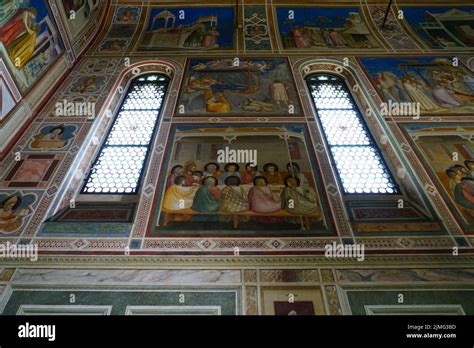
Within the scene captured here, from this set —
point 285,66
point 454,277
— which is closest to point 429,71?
point 285,66

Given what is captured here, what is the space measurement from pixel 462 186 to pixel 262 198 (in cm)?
320

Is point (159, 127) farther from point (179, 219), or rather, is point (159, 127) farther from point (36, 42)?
point (36, 42)

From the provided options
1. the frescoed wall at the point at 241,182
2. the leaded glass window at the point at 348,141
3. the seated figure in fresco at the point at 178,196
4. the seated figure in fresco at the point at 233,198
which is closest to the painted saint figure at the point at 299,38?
the leaded glass window at the point at 348,141

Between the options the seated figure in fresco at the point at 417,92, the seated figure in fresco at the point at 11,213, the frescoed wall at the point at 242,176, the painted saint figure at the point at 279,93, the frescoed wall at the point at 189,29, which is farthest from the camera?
the frescoed wall at the point at 189,29

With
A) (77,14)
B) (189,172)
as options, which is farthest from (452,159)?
(77,14)

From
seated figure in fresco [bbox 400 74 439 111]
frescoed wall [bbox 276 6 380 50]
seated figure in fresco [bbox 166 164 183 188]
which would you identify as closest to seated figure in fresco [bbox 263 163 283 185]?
seated figure in fresco [bbox 166 164 183 188]

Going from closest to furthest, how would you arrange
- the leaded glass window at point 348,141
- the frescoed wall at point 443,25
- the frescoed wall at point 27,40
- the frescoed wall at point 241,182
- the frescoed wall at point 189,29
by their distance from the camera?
the frescoed wall at point 241,182, the leaded glass window at point 348,141, the frescoed wall at point 27,40, the frescoed wall at point 443,25, the frescoed wall at point 189,29

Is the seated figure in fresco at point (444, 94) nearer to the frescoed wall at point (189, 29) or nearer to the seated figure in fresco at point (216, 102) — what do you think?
the seated figure in fresco at point (216, 102)

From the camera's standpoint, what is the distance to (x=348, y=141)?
866cm

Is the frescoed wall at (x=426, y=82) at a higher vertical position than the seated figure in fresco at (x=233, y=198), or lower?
higher

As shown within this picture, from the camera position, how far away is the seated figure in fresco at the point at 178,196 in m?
6.99

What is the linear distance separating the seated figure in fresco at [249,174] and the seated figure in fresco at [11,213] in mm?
3380

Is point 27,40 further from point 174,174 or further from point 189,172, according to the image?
point 189,172
